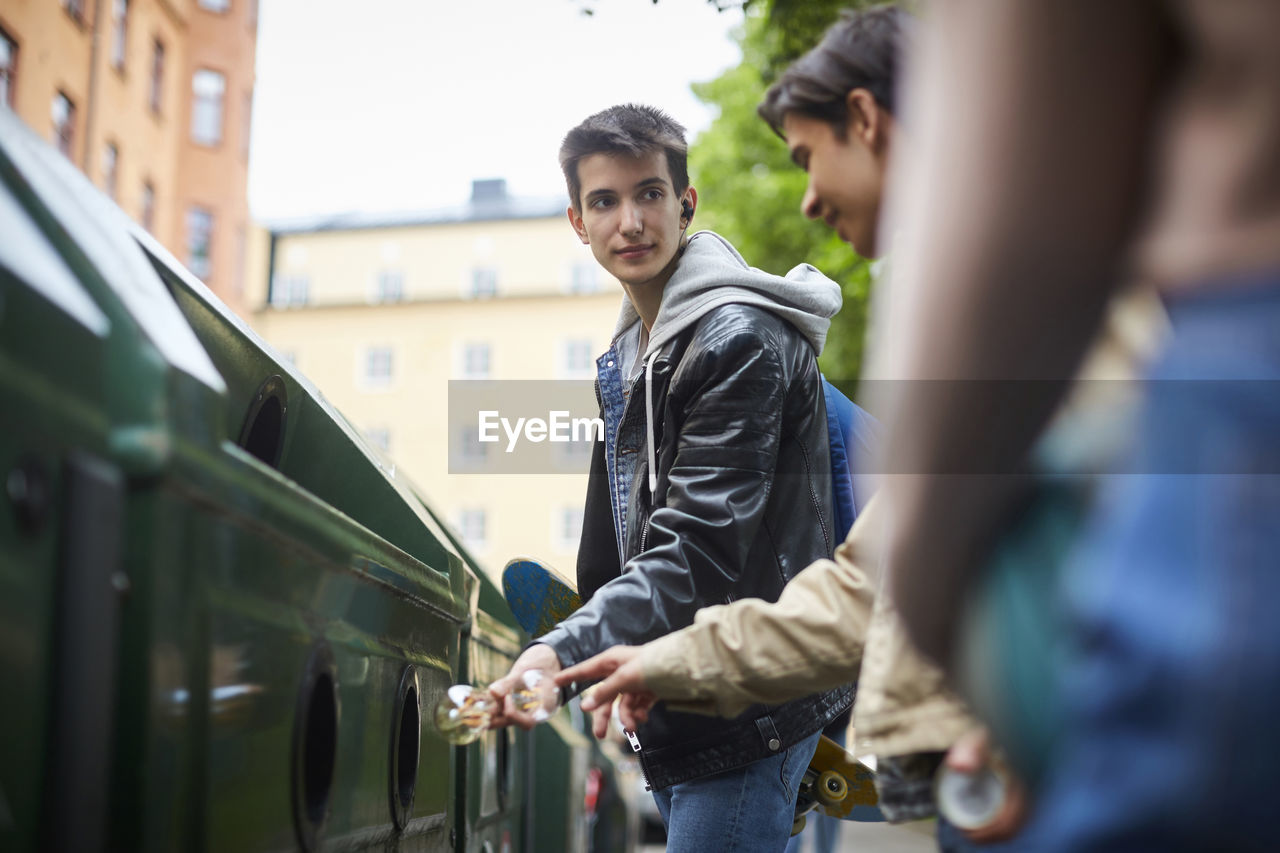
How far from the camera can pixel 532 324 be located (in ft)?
119

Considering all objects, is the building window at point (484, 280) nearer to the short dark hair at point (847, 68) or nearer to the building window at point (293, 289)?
the building window at point (293, 289)

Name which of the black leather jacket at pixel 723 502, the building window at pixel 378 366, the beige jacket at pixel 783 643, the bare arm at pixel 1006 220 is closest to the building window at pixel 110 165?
the building window at pixel 378 366

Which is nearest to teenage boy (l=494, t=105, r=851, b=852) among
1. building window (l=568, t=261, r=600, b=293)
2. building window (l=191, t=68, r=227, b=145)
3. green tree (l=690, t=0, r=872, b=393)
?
green tree (l=690, t=0, r=872, b=393)

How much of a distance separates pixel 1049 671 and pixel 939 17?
0.45 meters

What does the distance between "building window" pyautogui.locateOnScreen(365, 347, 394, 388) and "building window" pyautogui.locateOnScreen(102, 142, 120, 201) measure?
51.4ft

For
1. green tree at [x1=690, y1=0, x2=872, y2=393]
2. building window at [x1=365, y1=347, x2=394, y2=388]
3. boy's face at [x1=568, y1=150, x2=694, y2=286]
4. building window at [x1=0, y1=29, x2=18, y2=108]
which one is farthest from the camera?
building window at [x1=365, y1=347, x2=394, y2=388]

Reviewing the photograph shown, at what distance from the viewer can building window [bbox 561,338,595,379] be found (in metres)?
35.5

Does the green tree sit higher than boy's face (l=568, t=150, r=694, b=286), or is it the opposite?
the green tree

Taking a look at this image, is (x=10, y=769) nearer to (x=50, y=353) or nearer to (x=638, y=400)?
(x=50, y=353)

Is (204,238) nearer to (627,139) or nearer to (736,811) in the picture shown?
(627,139)

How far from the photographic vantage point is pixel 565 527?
3622 centimetres

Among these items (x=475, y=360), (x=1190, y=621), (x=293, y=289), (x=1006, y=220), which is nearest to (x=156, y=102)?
(x=475, y=360)

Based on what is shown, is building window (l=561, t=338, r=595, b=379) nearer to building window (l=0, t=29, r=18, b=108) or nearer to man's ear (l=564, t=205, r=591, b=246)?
building window (l=0, t=29, r=18, b=108)

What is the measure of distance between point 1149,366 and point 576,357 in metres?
35.5
